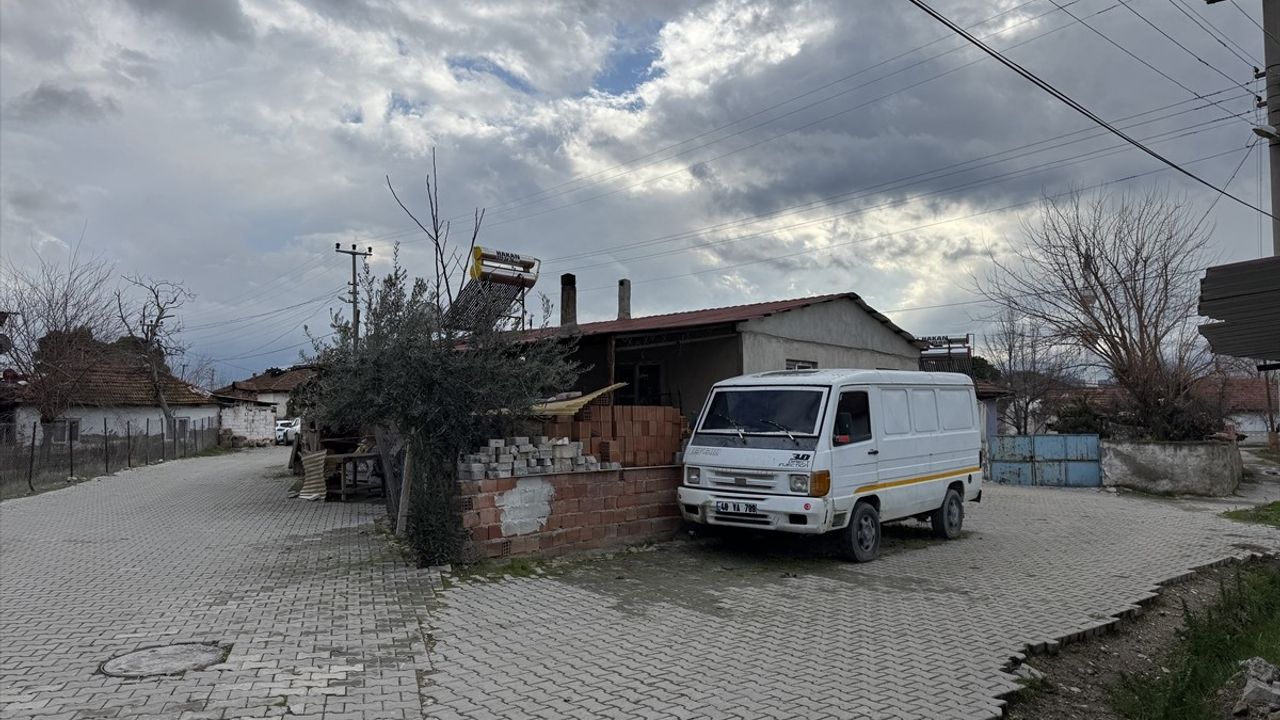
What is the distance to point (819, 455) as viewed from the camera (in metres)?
8.63

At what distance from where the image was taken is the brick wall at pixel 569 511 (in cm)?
834

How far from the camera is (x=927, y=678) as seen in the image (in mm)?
5301

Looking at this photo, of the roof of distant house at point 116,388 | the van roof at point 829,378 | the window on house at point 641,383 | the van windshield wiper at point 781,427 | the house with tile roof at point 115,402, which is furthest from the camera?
the roof of distant house at point 116,388

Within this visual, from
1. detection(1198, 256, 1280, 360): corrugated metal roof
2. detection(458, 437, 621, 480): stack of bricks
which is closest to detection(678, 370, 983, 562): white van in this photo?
detection(458, 437, 621, 480): stack of bricks

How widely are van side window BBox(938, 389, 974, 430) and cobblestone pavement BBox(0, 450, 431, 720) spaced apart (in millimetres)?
6995

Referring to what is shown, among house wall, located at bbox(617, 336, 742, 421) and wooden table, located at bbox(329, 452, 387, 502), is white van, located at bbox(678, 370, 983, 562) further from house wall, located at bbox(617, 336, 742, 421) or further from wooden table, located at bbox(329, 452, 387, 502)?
wooden table, located at bbox(329, 452, 387, 502)

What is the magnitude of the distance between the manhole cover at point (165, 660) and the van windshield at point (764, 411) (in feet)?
18.2

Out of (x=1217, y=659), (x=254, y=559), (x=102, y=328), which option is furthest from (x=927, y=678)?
(x=102, y=328)

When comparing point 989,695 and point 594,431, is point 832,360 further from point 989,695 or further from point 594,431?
point 989,695

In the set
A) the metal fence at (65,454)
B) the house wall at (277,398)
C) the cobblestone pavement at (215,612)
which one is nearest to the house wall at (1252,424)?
the cobblestone pavement at (215,612)

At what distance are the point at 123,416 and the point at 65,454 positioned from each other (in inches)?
671

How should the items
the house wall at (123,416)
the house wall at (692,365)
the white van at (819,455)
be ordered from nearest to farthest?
the white van at (819,455) → the house wall at (692,365) → the house wall at (123,416)

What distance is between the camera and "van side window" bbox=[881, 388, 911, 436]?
Result: 9.84 m

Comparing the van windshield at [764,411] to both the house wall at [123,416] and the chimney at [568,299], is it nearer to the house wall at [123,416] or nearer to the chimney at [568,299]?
the chimney at [568,299]
